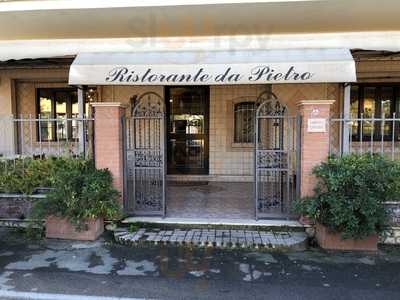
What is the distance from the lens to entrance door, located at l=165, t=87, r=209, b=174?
10398mm

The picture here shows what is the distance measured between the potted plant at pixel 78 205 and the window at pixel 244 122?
4982 mm

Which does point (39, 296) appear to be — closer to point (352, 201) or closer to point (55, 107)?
point (352, 201)

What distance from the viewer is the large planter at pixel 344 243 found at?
5.32 m

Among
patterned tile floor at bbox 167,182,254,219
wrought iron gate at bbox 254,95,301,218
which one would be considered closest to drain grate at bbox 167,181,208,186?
patterned tile floor at bbox 167,182,254,219

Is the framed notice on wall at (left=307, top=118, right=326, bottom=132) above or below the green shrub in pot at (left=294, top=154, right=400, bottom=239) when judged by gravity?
above

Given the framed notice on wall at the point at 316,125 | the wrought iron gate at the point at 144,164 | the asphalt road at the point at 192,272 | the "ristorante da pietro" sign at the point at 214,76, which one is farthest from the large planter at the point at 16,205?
the framed notice on wall at the point at 316,125

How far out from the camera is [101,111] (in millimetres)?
6152

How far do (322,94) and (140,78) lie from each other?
16.7ft

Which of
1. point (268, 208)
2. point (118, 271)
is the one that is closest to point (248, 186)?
point (268, 208)

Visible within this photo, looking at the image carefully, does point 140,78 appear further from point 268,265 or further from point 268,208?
point 268,265

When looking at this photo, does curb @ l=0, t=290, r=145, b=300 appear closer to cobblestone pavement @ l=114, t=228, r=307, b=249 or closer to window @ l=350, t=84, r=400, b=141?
cobblestone pavement @ l=114, t=228, r=307, b=249

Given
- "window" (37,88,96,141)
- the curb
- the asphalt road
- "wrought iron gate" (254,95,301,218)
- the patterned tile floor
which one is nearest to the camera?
the curb

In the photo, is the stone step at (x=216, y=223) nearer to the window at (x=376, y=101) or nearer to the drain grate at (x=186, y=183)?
the drain grate at (x=186, y=183)

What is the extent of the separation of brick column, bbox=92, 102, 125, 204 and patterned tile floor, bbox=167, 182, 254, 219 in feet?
4.44
